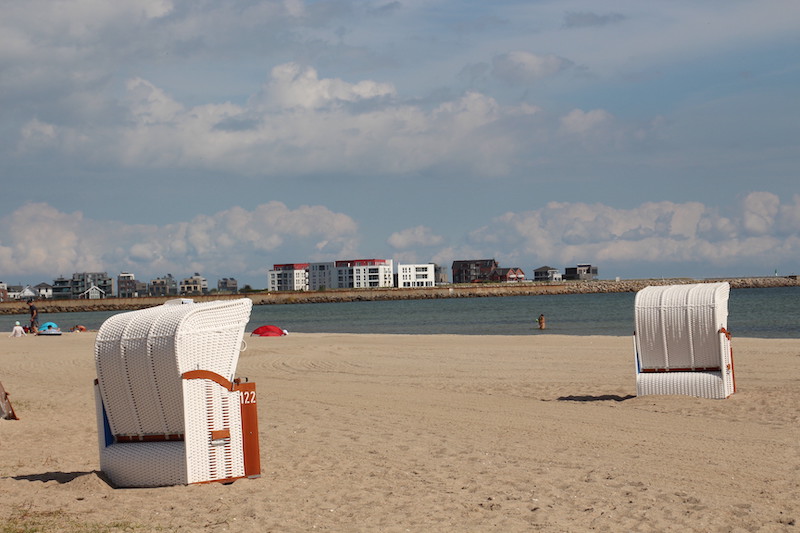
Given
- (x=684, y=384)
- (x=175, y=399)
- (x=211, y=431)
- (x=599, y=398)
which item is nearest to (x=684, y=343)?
(x=684, y=384)

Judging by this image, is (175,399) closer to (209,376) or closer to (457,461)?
(209,376)

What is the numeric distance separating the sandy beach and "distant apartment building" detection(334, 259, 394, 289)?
6761 inches

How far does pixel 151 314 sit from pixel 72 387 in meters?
10.8

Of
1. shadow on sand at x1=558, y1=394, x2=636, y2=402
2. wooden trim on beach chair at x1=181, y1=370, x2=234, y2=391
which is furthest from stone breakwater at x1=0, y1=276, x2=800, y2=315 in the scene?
wooden trim on beach chair at x1=181, y1=370, x2=234, y2=391

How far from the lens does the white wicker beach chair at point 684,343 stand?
44.6 ft

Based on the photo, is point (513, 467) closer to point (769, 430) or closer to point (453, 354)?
point (769, 430)

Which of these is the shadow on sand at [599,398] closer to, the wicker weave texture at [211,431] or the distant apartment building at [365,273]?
the wicker weave texture at [211,431]

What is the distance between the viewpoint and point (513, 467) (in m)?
8.98

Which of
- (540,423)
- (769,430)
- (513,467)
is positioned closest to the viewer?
(513,467)

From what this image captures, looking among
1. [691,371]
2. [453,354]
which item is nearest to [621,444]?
[691,371]

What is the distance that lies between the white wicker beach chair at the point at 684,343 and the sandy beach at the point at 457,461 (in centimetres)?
34

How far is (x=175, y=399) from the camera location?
7.65 m

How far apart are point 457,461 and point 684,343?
606 centimetres

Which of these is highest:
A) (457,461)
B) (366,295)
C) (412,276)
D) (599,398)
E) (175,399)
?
(412,276)
